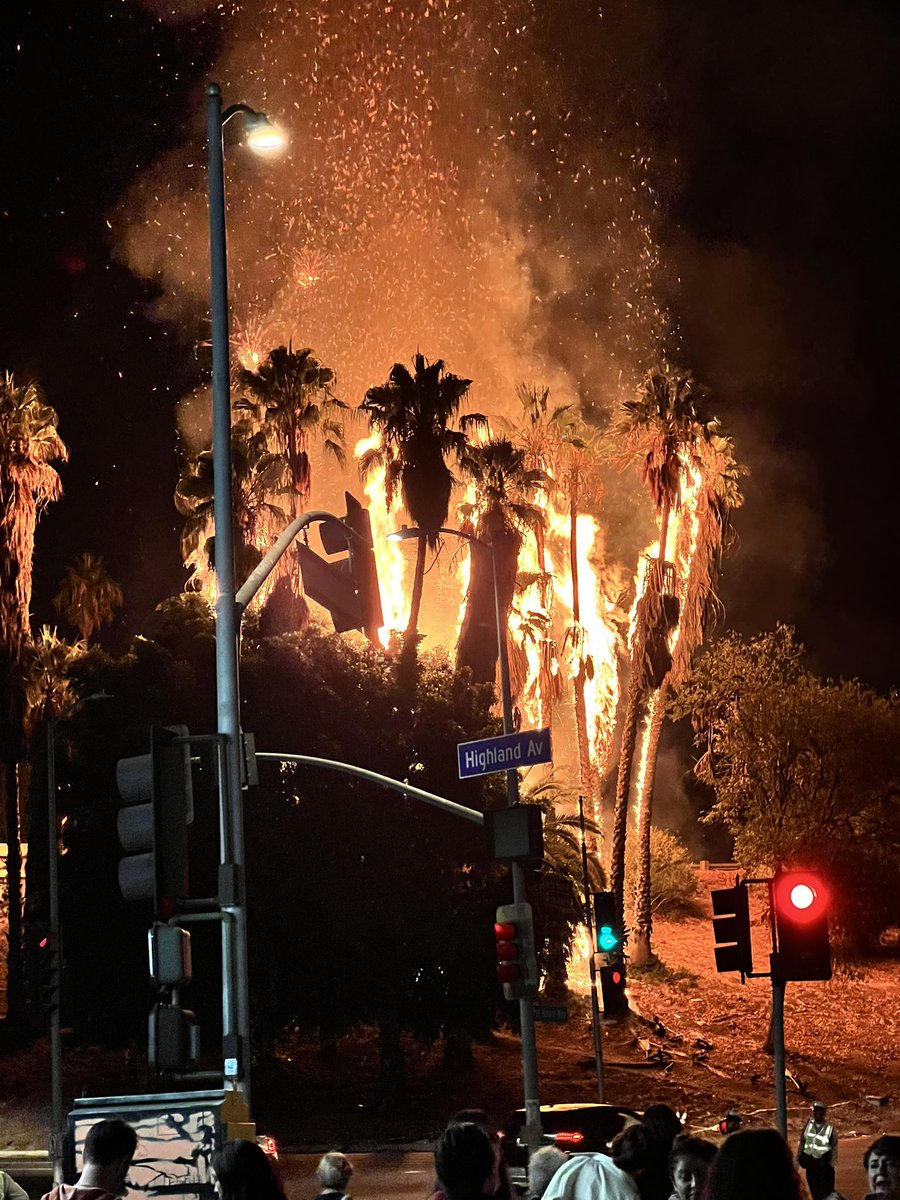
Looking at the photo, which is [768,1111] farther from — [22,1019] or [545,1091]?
[22,1019]

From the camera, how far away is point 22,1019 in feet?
165

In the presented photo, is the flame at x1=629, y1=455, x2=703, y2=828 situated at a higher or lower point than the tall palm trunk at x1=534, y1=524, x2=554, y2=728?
higher

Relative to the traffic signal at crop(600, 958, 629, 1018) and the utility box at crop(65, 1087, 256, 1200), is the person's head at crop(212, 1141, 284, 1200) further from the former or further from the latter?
the traffic signal at crop(600, 958, 629, 1018)

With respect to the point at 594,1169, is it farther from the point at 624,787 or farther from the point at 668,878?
the point at 668,878

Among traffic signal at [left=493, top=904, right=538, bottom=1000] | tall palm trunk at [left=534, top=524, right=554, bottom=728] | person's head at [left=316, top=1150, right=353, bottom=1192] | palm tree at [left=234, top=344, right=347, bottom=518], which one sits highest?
palm tree at [left=234, top=344, right=347, bottom=518]

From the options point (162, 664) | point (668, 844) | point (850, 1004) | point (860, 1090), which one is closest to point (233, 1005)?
point (162, 664)

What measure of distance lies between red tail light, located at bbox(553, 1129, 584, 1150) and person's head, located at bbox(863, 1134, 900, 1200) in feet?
55.4

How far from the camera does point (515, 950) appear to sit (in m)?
20.8

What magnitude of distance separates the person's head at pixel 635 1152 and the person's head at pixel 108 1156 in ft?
8.27

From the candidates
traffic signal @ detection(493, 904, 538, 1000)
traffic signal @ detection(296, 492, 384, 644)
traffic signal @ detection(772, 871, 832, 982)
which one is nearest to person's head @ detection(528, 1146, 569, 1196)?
traffic signal @ detection(772, 871, 832, 982)

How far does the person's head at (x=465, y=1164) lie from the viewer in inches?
229

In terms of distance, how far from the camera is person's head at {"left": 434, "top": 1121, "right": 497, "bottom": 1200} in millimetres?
5809

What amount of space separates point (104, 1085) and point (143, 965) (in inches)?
259

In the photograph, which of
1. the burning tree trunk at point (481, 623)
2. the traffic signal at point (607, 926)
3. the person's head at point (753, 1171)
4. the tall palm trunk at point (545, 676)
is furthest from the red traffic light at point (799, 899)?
the tall palm trunk at point (545, 676)
